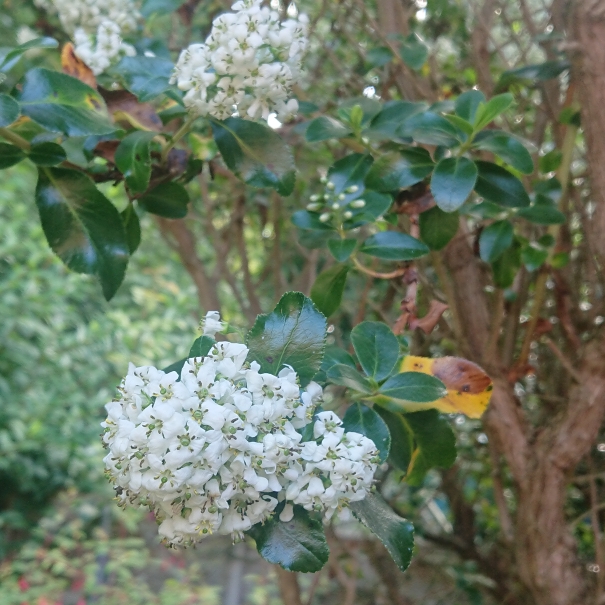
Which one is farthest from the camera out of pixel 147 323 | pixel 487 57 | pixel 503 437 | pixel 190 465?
pixel 147 323

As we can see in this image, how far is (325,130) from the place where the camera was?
0.73 m

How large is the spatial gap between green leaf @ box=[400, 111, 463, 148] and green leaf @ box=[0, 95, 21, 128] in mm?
420

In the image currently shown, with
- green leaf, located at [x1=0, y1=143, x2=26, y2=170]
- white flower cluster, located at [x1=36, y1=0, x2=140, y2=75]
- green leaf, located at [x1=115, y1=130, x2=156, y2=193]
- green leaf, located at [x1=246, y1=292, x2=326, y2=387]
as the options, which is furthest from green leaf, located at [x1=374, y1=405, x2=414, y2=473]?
white flower cluster, located at [x1=36, y1=0, x2=140, y2=75]

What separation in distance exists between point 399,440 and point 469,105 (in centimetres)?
40

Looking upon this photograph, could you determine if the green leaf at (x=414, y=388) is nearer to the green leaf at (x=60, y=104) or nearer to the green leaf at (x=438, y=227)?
the green leaf at (x=438, y=227)

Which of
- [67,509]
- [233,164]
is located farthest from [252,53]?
[67,509]

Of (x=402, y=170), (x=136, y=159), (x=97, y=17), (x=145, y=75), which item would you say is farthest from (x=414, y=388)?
(x=97, y=17)

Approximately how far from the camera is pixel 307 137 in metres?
0.73

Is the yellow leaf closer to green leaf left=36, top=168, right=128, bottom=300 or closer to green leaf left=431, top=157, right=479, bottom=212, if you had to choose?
green leaf left=431, top=157, right=479, bottom=212

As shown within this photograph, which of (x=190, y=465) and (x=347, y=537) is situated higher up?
(x=190, y=465)

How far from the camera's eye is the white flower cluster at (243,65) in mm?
612

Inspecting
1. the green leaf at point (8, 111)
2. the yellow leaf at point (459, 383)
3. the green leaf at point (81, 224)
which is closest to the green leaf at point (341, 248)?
the yellow leaf at point (459, 383)

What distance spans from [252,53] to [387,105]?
231 mm

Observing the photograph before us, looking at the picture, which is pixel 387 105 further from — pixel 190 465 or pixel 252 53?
pixel 190 465
